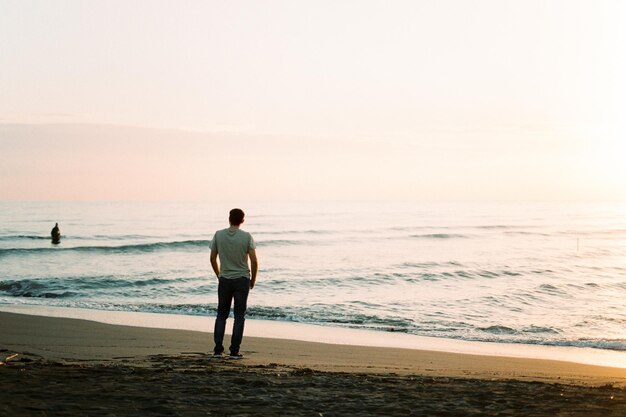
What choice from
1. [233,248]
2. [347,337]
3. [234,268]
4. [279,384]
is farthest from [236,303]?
[347,337]

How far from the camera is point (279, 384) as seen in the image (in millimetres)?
7207

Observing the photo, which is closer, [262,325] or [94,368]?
[94,368]

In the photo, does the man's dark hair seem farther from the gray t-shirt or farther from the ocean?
the ocean

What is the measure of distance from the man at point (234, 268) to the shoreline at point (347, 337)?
3.54 m

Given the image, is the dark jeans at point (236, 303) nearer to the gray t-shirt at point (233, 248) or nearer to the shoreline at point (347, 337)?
the gray t-shirt at point (233, 248)

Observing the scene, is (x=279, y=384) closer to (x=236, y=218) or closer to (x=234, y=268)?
(x=234, y=268)

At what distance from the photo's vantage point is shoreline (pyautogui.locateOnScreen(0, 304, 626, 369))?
42.4 ft

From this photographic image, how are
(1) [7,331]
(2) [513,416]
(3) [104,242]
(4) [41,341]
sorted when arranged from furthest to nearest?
(3) [104,242] → (1) [7,331] → (4) [41,341] → (2) [513,416]

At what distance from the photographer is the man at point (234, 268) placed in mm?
9602

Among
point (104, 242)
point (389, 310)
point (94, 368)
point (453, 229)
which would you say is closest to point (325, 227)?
point (453, 229)

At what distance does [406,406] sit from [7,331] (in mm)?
8728

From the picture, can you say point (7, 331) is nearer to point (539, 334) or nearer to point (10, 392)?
point (10, 392)

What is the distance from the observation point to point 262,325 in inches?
624

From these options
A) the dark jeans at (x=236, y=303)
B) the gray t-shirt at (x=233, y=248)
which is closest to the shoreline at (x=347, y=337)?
the dark jeans at (x=236, y=303)
